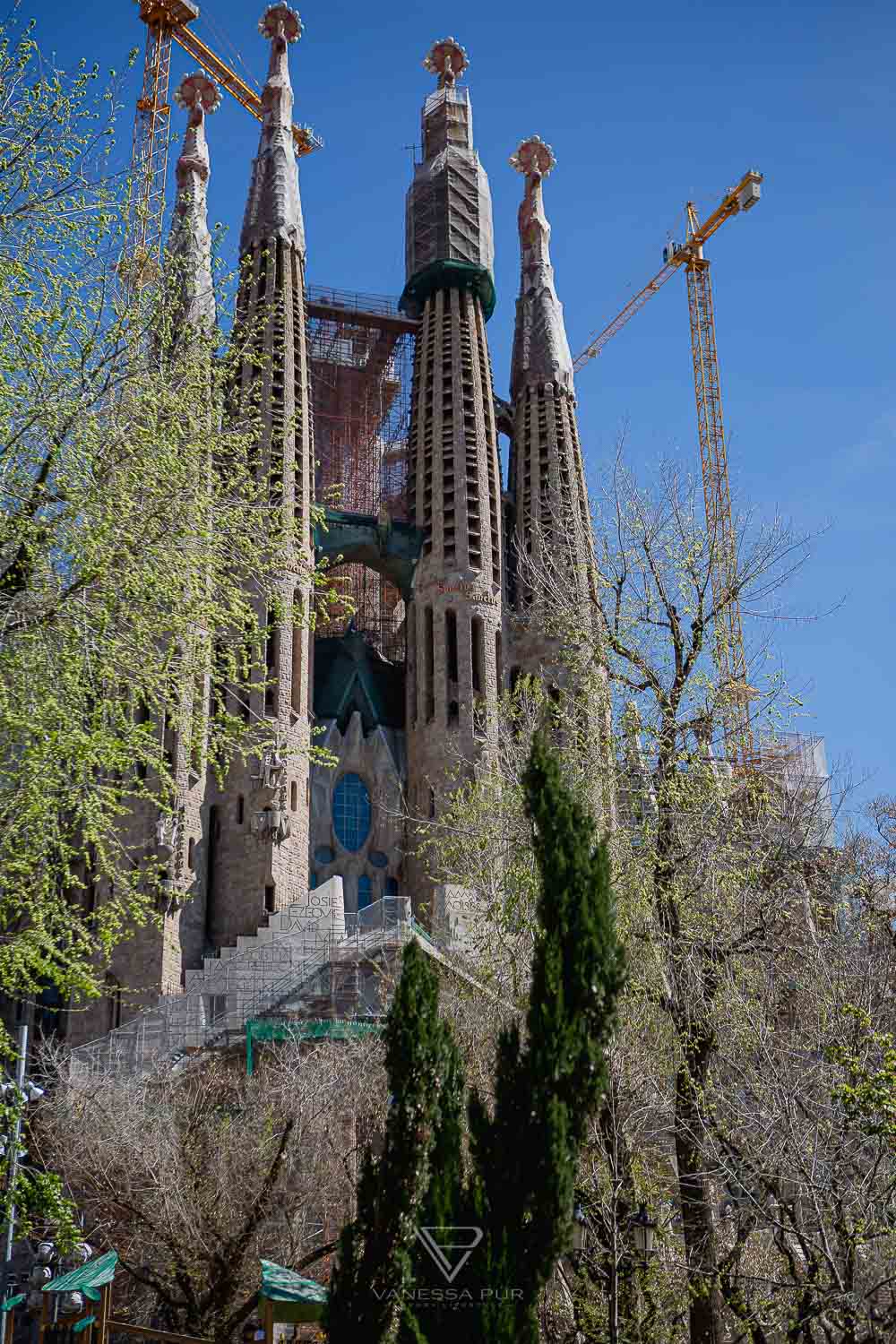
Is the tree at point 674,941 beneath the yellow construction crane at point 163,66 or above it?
beneath

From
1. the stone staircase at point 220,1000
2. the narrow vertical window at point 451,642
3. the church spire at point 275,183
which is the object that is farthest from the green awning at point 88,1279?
the church spire at point 275,183

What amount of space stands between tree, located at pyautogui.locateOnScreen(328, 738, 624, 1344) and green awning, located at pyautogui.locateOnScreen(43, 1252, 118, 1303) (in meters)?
6.27

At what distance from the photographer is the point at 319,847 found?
4741cm

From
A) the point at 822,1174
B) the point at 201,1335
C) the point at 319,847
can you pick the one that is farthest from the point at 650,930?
the point at 319,847

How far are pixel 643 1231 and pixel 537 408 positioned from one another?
41069 mm

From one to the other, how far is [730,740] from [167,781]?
6598 mm

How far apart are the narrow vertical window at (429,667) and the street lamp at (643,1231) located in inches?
1227

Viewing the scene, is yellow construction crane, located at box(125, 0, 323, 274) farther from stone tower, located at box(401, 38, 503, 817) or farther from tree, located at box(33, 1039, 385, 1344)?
tree, located at box(33, 1039, 385, 1344)

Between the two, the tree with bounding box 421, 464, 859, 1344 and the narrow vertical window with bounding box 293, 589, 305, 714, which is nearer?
the tree with bounding box 421, 464, 859, 1344

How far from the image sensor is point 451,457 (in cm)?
5003

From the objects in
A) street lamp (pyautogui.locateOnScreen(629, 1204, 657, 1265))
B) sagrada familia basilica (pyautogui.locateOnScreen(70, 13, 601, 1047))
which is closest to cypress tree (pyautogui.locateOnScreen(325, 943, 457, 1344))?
street lamp (pyautogui.locateOnScreen(629, 1204, 657, 1265))

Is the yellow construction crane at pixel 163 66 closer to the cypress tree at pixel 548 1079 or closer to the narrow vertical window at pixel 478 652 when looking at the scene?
the narrow vertical window at pixel 478 652

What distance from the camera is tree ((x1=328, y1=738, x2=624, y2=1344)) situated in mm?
11242

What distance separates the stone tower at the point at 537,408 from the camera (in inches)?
1933
